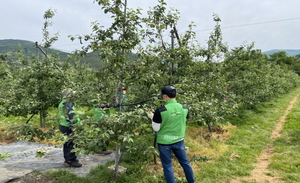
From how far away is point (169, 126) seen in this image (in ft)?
13.0

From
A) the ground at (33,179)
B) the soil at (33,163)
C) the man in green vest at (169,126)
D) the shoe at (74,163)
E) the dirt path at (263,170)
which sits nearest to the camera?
the man in green vest at (169,126)

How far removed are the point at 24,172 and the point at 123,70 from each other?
11.9 ft

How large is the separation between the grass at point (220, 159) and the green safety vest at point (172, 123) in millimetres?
521

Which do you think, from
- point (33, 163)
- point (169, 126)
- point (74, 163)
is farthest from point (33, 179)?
point (169, 126)

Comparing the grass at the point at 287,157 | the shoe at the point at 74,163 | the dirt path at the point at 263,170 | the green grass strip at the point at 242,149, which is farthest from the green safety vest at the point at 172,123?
the grass at the point at 287,157

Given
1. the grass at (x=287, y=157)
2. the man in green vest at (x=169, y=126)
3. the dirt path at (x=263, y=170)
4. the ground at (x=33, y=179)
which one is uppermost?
the man in green vest at (x=169, y=126)

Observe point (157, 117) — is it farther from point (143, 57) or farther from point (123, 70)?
point (143, 57)

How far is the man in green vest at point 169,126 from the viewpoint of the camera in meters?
3.87

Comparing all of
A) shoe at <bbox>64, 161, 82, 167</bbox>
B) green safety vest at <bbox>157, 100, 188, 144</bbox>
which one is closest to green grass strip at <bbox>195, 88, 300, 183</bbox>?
green safety vest at <bbox>157, 100, 188, 144</bbox>

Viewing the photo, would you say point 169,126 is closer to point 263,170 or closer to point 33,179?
point 33,179

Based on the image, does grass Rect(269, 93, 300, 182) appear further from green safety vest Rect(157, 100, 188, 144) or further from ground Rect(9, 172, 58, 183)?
ground Rect(9, 172, 58, 183)

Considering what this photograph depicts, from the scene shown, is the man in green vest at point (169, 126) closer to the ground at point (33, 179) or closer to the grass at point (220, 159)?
the grass at point (220, 159)

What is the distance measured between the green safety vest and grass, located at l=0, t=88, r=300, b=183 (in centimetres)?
52

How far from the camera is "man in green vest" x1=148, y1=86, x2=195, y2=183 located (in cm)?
387
